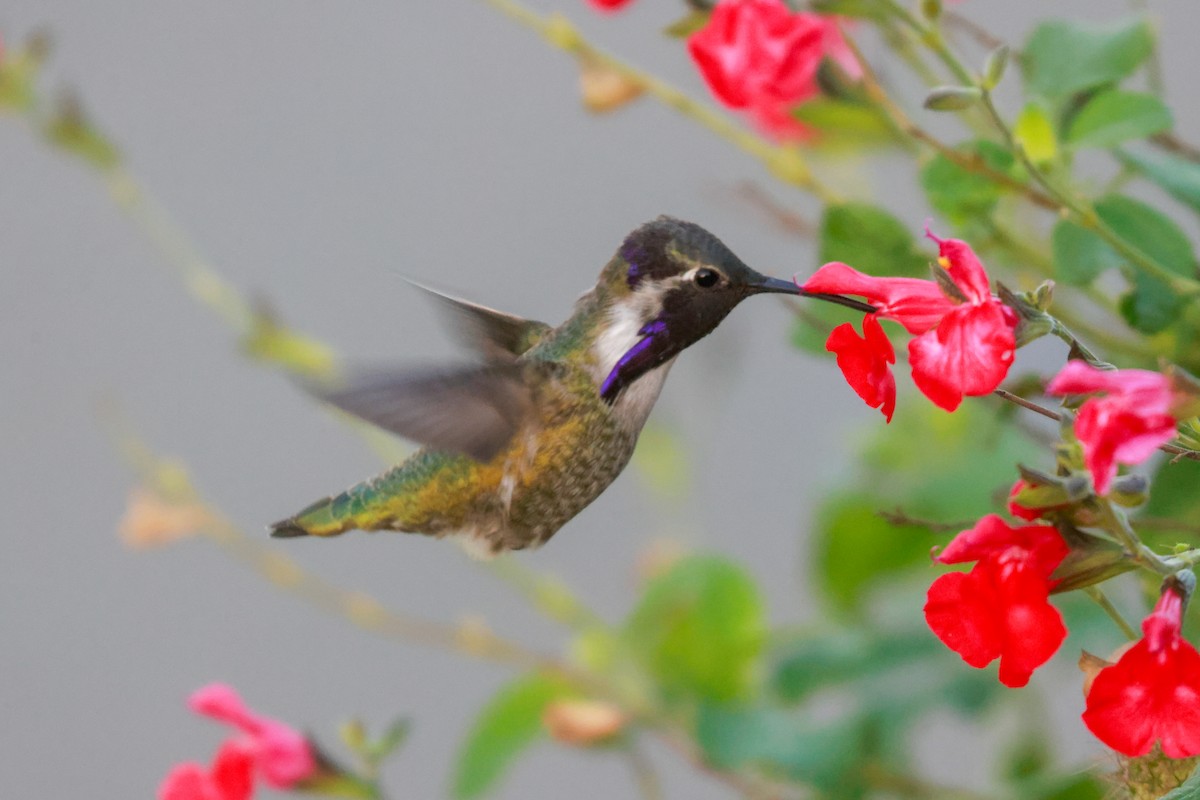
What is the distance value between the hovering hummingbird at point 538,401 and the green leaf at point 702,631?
366mm

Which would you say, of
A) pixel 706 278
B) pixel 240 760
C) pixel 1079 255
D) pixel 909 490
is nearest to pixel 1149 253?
pixel 1079 255

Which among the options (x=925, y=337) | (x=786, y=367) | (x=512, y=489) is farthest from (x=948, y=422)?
(x=786, y=367)

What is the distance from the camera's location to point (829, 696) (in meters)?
1.08

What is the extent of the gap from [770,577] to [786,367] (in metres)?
0.36

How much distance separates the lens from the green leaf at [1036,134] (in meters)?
0.69

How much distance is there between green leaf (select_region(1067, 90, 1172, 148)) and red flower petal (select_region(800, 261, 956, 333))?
0.81ft

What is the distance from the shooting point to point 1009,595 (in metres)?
0.45

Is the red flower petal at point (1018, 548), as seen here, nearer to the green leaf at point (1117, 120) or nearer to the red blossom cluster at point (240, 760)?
the green leaf at point (1117, 120)

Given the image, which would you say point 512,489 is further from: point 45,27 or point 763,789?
point 45,27

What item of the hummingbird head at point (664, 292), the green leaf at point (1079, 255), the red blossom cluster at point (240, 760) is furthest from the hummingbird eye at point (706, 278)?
the red blossom cluster at point (240, 760)

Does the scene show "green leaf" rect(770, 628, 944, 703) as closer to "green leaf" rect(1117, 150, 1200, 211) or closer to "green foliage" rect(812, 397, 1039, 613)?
"green foliage" rect(812, 397, 1039, 613)

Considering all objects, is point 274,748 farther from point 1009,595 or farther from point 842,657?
point 1009,595

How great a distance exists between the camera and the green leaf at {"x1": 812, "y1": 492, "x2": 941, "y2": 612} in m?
1.02

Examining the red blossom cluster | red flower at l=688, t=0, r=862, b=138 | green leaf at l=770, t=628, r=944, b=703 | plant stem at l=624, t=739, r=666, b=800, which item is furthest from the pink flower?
red flower at l=688, t=0, r=862, b=138
